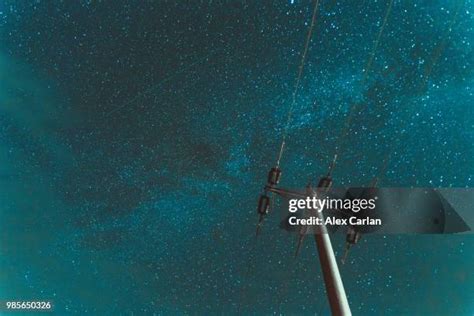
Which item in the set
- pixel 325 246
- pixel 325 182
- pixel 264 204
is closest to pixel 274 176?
pixel 264 204

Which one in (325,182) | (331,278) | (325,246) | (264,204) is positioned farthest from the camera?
(264,204)

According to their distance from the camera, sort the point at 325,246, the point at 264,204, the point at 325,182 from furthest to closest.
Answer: the point at 264,204
the point at 325,182
the point at 325,246

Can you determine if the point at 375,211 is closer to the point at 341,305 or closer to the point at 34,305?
the point at 341,305

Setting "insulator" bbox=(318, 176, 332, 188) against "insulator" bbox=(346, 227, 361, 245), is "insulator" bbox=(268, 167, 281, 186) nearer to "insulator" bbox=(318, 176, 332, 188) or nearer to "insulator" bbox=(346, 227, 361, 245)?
"insulator" bbox=(318, 176, 332, 188)

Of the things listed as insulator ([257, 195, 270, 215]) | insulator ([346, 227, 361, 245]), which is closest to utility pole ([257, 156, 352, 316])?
insulator ([257, 195, 270, 215])

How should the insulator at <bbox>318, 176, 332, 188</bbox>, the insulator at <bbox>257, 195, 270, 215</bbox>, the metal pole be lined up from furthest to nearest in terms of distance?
the insulator at <bbox>257, 195, 270, 215</bbox> < the insulator at <bbox>318, 176, 332, 188</bbox> < the metal pole

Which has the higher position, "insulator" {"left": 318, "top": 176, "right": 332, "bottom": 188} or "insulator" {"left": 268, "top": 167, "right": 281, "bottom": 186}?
"insulator" {"left": 268, "top": 167, "right": 281, "bottom": 186}

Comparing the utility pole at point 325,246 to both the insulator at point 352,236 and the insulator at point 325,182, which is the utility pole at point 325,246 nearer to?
the insulator at point 325,182

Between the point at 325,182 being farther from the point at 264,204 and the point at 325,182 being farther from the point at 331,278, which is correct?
the point at 331,278
